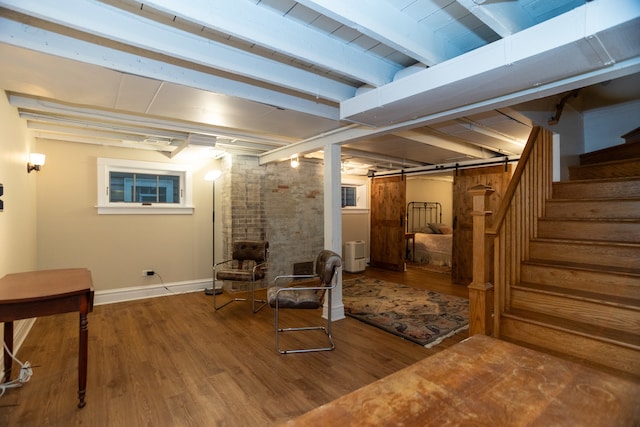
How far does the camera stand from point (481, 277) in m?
2.55

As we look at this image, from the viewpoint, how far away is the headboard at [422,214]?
28.9 feet

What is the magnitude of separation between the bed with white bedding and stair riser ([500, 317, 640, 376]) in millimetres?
4614

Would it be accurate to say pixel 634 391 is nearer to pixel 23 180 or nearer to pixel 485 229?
pixel 485 229

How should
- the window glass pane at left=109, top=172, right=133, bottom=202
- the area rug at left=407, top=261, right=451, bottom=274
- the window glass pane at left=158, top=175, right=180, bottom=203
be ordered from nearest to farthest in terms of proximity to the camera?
the window glass pane at left=109, top=172, right=133, bottom=202, the window glass pane at left=158, top=175, right=180, bottom=203, the area rug at left=407, top=261, right=451, bottom=274

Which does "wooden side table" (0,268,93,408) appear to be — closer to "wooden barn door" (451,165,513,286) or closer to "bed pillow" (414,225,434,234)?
"wooden barn door" (451,165,513,286)

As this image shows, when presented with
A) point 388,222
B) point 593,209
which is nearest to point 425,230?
point 388,222

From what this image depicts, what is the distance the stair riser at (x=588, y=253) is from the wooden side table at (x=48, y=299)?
350 centimetres

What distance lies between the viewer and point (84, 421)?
1964 millimetres

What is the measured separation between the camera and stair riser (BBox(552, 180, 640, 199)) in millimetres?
2750

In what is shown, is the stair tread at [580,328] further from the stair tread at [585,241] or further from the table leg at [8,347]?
the table leg at [8,347]

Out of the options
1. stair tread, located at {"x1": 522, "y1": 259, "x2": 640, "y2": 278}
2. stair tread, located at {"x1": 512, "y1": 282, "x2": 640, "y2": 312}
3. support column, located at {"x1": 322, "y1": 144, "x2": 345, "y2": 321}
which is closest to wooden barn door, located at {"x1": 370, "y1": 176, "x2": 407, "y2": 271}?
support column, located at {"x1": 322, "y1": 144, "x2": 345, "y2": 321}

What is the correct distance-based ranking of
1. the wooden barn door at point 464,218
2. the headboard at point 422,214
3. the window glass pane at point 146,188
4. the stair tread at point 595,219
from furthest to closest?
the headboard at point 422,214 → the wooden barn door at point 464,218 → the window glass pane at point 146,188 → the stair tread at point 595,219

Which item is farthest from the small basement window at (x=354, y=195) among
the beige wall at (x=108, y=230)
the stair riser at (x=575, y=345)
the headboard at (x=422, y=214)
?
the stair riser at (x=575, y=345)

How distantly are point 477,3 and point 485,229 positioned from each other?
68.3 inches
